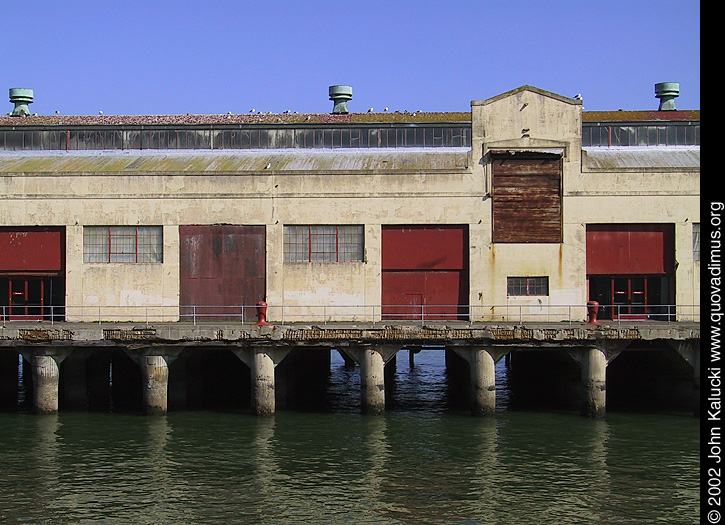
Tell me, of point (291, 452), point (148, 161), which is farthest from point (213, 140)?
point (291, 452)

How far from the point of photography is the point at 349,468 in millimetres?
25562

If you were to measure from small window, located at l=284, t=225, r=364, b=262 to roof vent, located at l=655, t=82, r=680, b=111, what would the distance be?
66.1 feet

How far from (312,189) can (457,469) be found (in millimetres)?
16860

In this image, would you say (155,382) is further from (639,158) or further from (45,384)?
(639,158)

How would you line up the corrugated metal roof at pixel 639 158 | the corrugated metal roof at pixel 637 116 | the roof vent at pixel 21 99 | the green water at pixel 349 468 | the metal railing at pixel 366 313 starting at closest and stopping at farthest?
the green water at pixel 349 468
the metal railing at pixel 366 313
the corrugated metal roof at pixel 639 158
the corrugated metal roof at pixel 637 116
the roof vent at pixel 21 99

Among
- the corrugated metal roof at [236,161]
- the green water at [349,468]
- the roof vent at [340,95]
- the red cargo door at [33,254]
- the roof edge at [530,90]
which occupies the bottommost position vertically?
the green water at [349,468]

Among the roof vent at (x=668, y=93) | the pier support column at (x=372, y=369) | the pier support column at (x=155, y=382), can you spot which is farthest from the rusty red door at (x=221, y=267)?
→ the roof vent at (x=668, y=93)

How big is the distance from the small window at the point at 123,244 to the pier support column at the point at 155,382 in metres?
8.03

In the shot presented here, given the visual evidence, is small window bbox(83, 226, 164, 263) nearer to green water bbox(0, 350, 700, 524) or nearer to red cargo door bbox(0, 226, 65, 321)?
red cargo door bbox(0, 226, 65, 321)

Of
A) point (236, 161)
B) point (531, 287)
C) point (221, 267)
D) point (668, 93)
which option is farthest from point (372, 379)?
point (668, 93)

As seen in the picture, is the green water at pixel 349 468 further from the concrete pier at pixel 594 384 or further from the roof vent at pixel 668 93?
the roof vent at pixel 668 93

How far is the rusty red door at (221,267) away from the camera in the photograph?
39.2 meters

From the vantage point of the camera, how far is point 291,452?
27.2 meters

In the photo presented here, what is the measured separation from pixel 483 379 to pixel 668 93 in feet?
81.6
